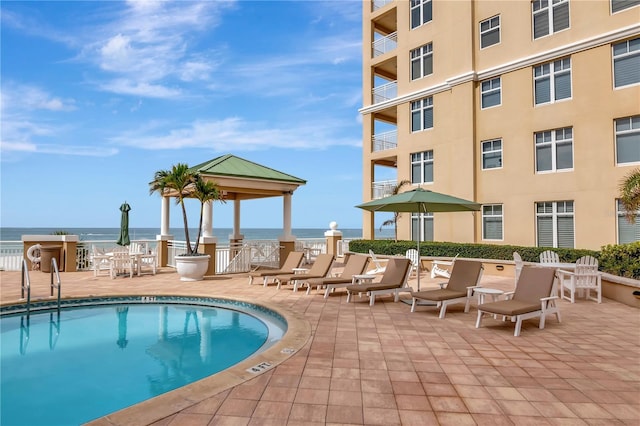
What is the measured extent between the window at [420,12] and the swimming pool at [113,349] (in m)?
17.5

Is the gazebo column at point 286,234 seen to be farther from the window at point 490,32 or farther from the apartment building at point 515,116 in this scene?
the window at point 490,32

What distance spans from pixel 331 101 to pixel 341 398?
915 inches

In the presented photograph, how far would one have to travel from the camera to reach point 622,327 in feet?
22.2

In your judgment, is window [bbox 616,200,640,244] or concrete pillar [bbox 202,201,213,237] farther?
concrete pillar [bbox 202,201,213,237]

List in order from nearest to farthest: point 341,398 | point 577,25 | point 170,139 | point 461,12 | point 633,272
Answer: point 341,398 < point 633,272 < point 577,25 < point 461,12 < point 170,139

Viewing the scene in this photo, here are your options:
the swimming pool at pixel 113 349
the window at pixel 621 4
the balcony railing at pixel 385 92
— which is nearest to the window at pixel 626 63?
the window at pixel 621 4

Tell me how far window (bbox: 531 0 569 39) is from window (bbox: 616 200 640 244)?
7266mm

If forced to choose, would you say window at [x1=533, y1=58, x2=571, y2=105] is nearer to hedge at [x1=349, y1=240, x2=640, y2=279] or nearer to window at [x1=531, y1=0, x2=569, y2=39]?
window at [x1=531, y1=0, x2=569, y2=39]

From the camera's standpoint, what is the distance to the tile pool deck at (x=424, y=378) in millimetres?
3375

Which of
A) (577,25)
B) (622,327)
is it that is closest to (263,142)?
(577,25)

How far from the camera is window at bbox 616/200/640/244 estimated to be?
1288 centimetres

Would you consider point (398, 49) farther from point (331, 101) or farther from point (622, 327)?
point (622, 327)

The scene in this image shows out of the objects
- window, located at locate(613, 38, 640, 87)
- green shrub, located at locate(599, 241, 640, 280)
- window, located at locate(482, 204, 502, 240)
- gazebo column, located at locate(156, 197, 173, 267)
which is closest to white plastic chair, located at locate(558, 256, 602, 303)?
green shrub, located at locate(599, 241, 640, 280)

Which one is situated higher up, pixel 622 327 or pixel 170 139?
pixel 170 139
